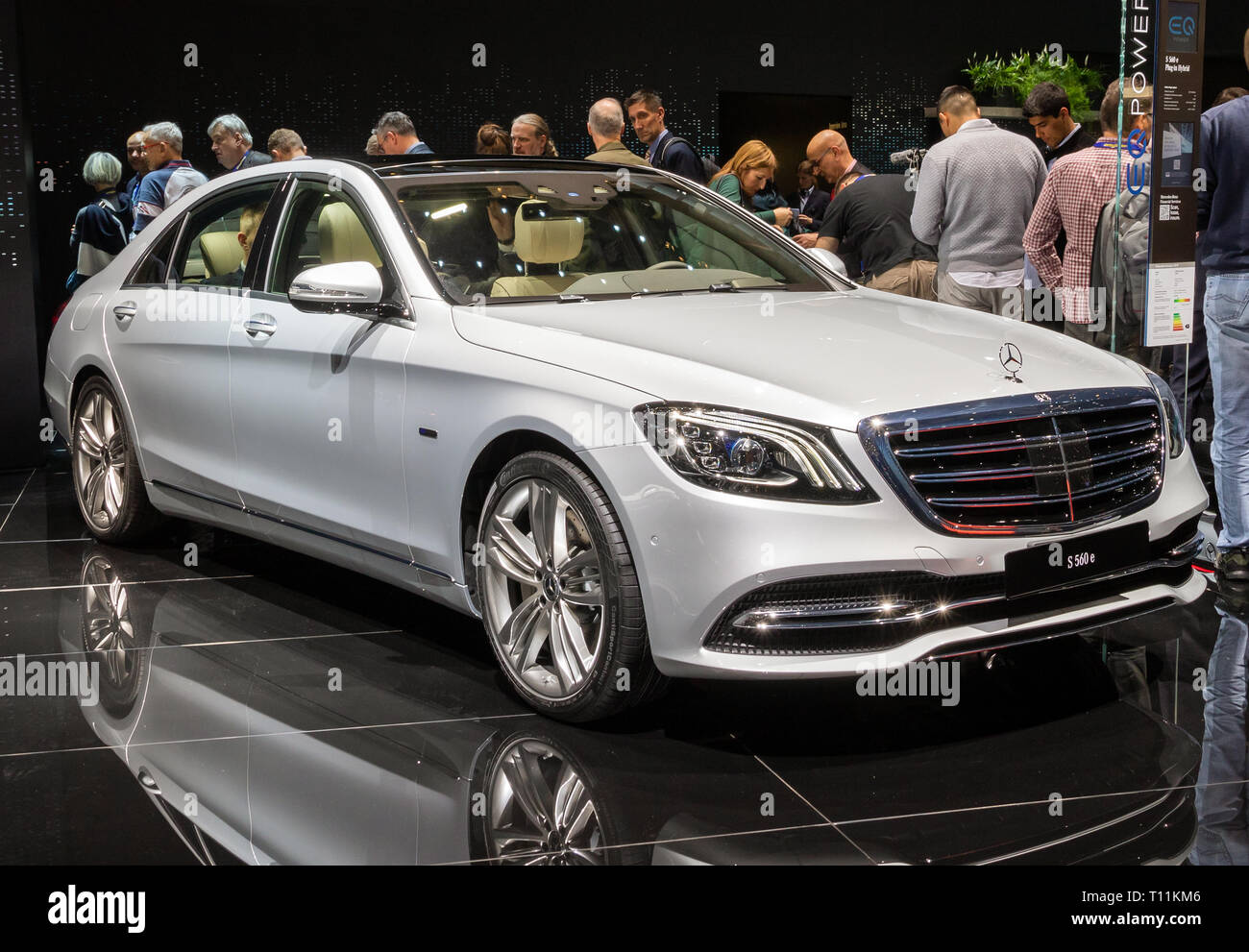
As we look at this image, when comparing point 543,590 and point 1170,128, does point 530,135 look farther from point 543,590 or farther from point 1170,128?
point 543,590

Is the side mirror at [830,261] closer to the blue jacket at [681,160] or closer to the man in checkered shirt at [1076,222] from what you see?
the man in checkered shirt at [1076,222]

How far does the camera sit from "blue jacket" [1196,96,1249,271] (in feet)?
16.8

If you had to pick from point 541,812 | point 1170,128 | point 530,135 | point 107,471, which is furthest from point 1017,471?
point 530,135

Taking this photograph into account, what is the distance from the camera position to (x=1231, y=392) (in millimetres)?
5203

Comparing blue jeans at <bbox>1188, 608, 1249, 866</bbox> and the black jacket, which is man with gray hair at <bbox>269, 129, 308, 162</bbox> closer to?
the black jacket

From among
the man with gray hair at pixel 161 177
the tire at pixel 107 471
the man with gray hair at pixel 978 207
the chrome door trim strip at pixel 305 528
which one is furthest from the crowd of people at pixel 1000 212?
the man with gray hair at pixel 161 177

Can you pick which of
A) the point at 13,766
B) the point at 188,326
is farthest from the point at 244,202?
the point at 13,766

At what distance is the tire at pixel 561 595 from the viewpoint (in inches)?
136

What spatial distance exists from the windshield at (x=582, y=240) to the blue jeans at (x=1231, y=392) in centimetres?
158

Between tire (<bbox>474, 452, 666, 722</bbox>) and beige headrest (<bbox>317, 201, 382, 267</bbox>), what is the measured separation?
1.14m

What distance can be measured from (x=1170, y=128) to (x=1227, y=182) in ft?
0.98

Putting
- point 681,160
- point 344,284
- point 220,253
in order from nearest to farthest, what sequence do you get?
1. point 344,284
2. point 220,253
3. point 681,160

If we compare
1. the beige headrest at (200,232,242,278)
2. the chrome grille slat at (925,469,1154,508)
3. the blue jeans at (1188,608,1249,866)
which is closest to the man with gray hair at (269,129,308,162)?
the beige headrest at (200,232,242,278)

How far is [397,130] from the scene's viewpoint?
29.7ft
